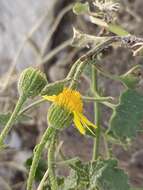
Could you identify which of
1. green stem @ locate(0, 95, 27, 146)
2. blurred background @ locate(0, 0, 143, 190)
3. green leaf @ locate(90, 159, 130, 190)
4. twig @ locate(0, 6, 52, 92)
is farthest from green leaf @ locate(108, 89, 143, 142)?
twig @ locate(0, 6, 52, 92)

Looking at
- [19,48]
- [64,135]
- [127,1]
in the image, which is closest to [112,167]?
[64,135]

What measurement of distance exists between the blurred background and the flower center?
3.37ft

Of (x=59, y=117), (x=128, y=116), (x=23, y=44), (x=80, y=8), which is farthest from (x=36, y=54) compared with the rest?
(x=59, y=117)

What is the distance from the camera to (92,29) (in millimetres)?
2018

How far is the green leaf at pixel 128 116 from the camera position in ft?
2.93

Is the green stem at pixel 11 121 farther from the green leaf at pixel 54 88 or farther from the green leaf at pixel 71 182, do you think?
the green leaf at pixel 71 182

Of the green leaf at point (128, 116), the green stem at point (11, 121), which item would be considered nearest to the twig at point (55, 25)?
the green leaf at point (128, 116)

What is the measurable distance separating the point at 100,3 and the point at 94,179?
352mm

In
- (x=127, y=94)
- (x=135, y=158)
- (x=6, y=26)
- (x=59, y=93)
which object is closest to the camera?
(x=59, y=93)

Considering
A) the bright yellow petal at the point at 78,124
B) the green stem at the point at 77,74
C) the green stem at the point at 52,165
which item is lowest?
the green stem at the point at 52,165

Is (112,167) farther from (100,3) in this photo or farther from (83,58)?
(100,3)

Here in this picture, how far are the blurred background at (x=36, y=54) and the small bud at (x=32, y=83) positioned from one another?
1016 millimetres

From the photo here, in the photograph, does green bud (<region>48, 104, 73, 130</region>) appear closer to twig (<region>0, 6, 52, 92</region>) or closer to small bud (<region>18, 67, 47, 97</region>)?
small bud (<region>18, 67, 47, 97</region>)

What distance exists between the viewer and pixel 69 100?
785 millimetres
